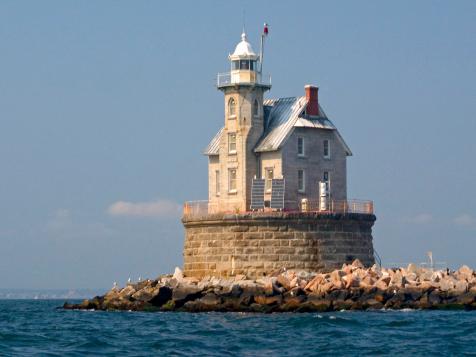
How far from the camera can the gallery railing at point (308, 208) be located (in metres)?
53.8

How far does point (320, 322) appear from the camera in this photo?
140 ft

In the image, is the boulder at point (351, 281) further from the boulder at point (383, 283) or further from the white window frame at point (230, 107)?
the white window frame at point (230, 107)

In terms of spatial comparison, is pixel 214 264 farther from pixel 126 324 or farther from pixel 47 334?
pixel 47 334

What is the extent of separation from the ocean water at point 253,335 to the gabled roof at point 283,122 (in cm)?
912

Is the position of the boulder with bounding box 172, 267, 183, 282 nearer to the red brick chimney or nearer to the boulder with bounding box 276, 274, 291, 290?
the boulder with bounding box 276, 274, 291, 290

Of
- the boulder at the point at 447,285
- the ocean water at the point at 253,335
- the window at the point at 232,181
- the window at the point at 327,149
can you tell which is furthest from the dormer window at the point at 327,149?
the ocean water at the point at 253,335

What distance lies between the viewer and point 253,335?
1583 inches

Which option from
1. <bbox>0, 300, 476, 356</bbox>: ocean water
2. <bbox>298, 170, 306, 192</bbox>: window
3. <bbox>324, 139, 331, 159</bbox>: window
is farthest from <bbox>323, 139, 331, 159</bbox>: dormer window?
<bbox>0, 300, 476, 356</bbox>: ocean water

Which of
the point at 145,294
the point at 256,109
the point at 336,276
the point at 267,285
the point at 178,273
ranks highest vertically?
the point at 256,109

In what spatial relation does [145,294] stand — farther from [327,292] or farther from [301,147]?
[301,147]

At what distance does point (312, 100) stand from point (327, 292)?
1027 centimetres

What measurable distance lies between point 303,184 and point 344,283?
6503 mm

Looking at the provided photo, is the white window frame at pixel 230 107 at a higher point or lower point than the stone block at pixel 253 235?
higher

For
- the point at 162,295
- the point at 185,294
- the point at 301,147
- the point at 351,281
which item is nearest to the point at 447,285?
the point at 351,281
